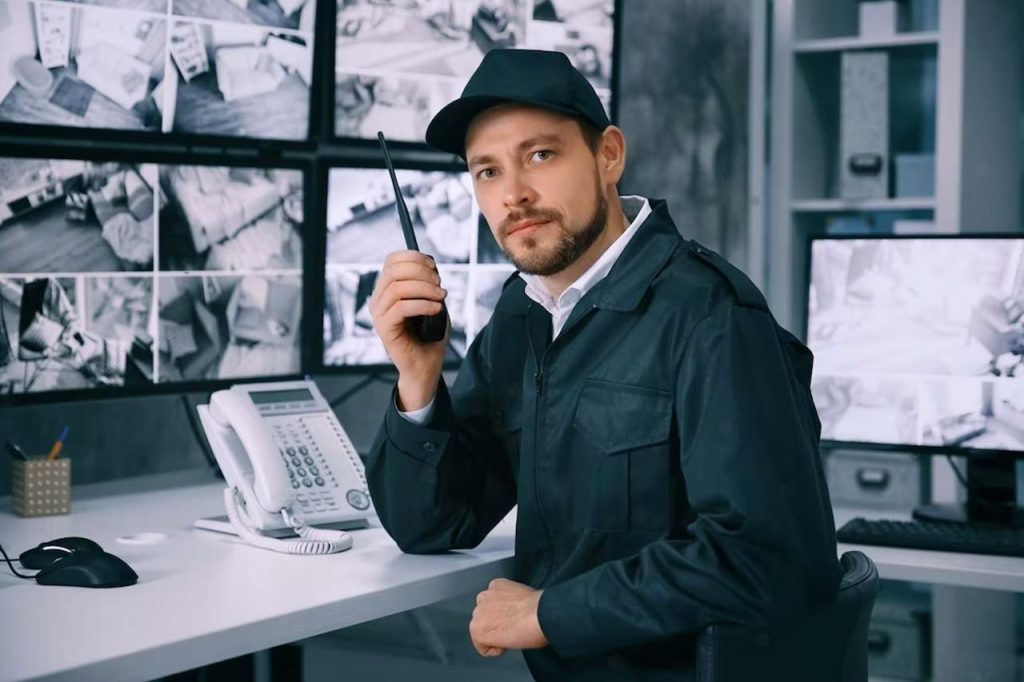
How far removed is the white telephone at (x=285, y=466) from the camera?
179 centimetres

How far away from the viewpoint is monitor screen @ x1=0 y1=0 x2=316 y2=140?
77.5 inches

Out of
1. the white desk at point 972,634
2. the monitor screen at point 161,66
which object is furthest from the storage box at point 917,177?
the monitor screen at point 161,66

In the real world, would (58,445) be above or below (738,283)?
below

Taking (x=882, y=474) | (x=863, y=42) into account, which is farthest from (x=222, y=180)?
(x=863, y=42)

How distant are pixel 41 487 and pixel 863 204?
2.13 m

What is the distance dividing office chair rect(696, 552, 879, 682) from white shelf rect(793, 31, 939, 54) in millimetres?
2147

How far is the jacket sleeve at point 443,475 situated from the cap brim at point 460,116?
0.31 metres

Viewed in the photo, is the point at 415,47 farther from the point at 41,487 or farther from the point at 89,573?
the point at 89,573

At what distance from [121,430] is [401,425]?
31.8 inches

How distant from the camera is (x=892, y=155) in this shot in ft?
11.7

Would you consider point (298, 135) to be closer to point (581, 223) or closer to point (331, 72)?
point (331, 72)

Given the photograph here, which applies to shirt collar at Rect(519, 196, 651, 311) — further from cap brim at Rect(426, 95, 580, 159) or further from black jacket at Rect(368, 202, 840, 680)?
cap brim at Rect(426, 95, 580, 159)

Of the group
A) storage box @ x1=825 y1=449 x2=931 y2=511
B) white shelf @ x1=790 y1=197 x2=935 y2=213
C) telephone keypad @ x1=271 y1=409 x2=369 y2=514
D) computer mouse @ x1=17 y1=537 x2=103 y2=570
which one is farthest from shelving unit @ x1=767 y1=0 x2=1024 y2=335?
computer mouse @ x1=17 y1=537 x2=103 y2=570

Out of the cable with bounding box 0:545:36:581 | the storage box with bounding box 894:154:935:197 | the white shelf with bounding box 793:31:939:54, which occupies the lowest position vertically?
the cable with bounding box 0:545:36:581
